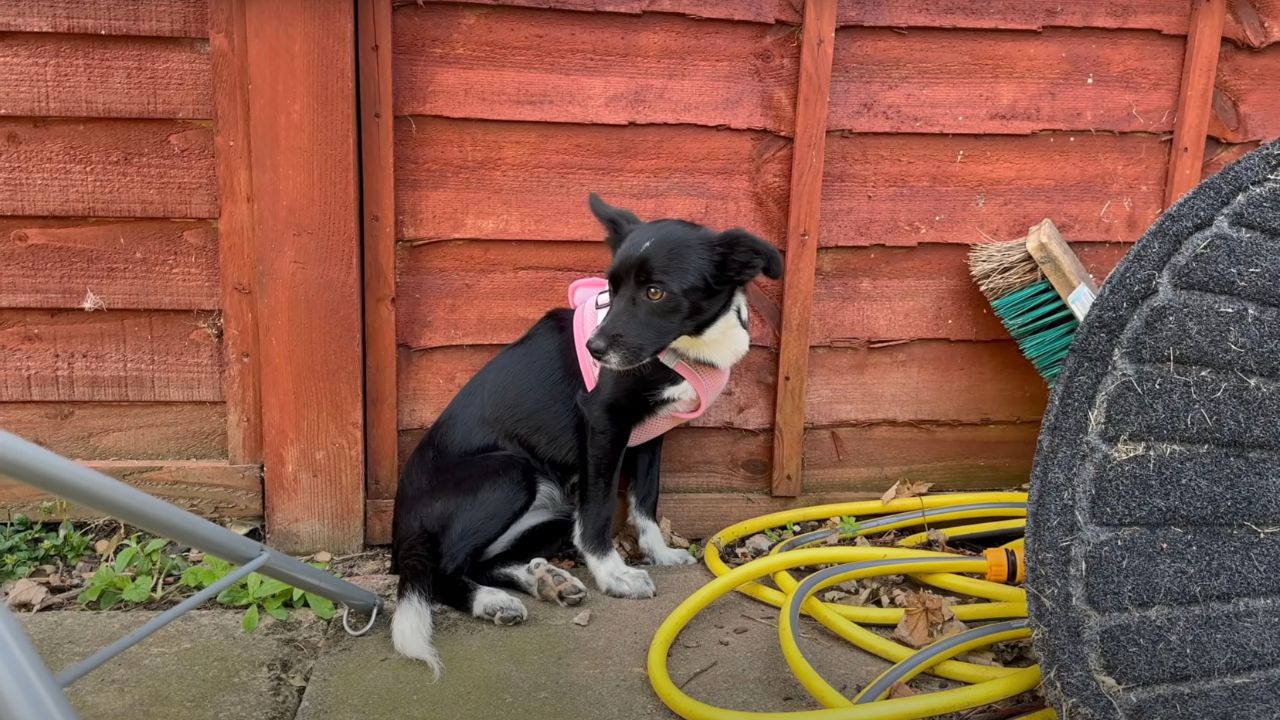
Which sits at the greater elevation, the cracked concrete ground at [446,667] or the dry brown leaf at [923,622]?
the dry brown leaf at [923,622]

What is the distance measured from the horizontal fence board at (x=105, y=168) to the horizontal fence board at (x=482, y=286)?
669mm

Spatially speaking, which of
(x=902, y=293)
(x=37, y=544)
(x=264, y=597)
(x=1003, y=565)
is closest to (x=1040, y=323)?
(x=902, y=293)

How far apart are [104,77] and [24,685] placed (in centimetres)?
224

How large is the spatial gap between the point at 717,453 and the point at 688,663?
1.01 m

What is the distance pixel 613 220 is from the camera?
8.77ft

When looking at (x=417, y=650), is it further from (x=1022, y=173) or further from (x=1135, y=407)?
(x=1022, y=173)

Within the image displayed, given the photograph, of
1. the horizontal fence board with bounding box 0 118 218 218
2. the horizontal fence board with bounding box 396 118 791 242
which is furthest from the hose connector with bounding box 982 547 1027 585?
the horizontal fence board with bounding box 0 118 218 218

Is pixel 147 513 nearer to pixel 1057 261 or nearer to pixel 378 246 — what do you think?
pixel 378 246

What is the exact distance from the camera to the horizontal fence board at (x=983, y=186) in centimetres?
301

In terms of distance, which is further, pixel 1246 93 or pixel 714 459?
pixel 714 459

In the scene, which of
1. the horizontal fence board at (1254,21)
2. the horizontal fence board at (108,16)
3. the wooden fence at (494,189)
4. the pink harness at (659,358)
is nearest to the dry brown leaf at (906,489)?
the wooden fence at (494,189)

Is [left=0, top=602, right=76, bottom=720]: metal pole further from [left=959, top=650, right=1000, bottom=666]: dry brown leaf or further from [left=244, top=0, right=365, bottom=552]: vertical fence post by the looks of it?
[left=959, top=650, right=1000, bottom=666]: dry brown leaf

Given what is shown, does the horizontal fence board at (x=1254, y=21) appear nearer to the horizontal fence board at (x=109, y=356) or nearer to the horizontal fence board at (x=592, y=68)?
the horizontal fence board at (x=592, y=68)

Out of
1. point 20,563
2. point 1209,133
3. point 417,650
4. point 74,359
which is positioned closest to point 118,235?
point 74,359
